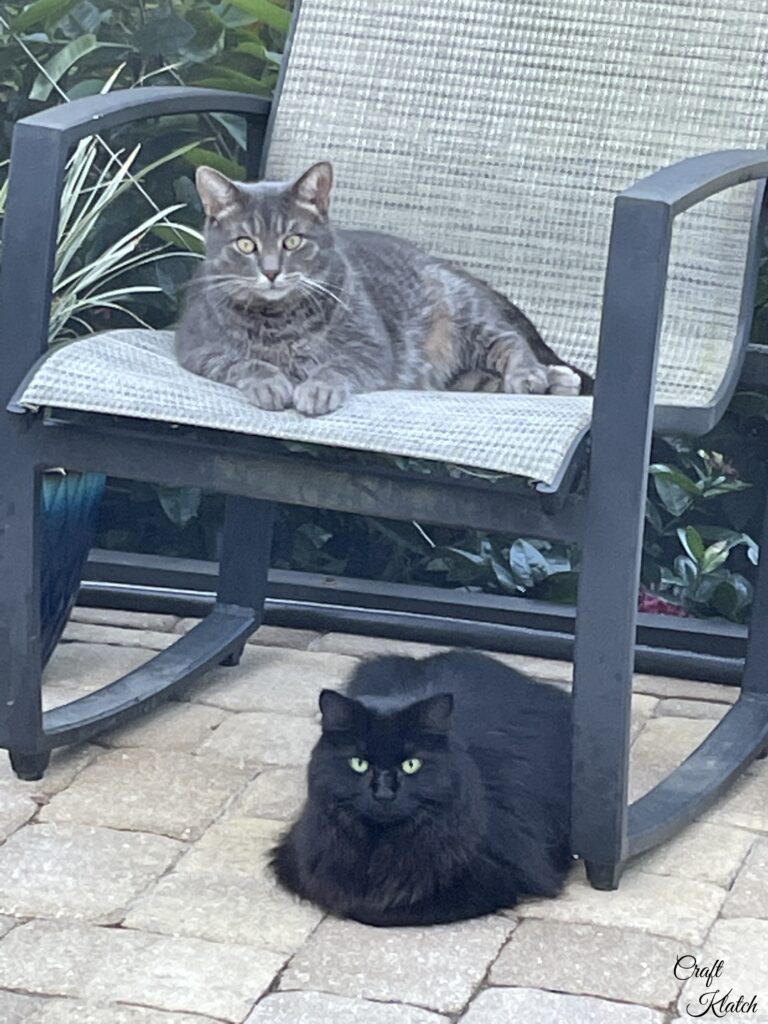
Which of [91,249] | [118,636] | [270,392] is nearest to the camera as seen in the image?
[270,392]

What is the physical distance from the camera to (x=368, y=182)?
99.6 inches

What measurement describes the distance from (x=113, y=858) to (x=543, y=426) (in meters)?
0.71

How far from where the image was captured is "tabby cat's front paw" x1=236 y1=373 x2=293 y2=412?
1.92 m

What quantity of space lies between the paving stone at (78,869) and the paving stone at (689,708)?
0.85 m

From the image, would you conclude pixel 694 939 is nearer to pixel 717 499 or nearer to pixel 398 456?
pixel 398 456

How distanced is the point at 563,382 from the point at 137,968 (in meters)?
0.96

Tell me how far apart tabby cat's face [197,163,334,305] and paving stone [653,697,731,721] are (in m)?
0.83

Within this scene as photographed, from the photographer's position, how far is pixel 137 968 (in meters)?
1.67

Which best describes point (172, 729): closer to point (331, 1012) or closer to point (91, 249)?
point (331, 1012)

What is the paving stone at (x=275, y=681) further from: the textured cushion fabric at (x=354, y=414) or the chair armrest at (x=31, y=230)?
the chair armrest at (x=31, y=230)

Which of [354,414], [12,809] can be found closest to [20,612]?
[12,809]

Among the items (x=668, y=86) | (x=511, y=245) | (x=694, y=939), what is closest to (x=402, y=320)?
(x=511, y=245)

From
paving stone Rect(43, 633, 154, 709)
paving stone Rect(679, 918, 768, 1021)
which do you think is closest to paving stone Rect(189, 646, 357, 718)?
paving stone Rect(43, 633, 154, 709)

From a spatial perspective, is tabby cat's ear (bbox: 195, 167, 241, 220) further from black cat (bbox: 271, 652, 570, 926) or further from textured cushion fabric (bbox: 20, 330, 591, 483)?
black cat (bbox: 271, 652, 570, 926)
